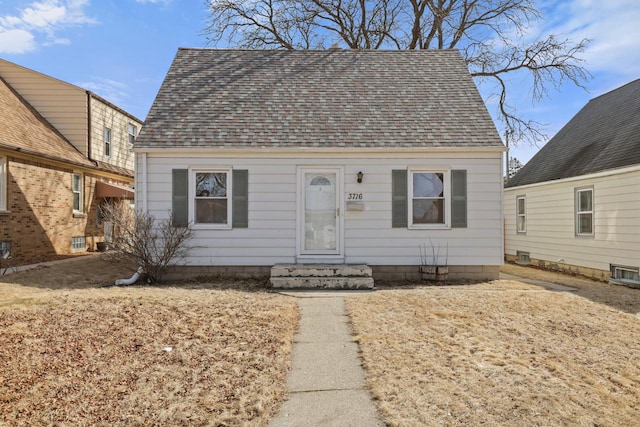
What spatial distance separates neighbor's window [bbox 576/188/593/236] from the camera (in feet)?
38.4

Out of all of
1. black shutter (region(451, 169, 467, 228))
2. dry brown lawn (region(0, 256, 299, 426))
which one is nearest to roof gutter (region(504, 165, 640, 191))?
black shutter (region(451, 169, 467, 228))

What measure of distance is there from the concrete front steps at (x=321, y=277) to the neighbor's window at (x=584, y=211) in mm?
7215

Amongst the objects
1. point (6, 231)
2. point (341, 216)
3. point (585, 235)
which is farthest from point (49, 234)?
point (585, 235)

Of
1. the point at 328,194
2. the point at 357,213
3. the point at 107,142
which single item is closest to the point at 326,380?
the point at 357,213

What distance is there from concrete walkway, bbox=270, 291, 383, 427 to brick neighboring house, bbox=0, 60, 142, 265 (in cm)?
1023

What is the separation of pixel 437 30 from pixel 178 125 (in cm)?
1621

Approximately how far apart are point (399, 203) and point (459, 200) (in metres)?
1.44

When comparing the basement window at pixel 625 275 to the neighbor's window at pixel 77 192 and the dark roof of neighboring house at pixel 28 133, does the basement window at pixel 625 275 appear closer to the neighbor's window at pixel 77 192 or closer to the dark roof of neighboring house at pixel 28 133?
the dark roof of neighboring house at pixel 28 133

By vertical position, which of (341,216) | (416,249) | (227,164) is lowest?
(416,249)

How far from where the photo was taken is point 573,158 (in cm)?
1327

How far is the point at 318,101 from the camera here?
1105cm

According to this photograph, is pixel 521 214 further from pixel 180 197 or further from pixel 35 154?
pixel 35 154

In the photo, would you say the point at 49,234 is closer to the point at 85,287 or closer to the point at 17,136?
the point at 17,136

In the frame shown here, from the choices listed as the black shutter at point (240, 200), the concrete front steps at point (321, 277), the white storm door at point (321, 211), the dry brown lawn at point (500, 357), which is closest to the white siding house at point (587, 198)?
the dry brown lawn at point (500, 357)
